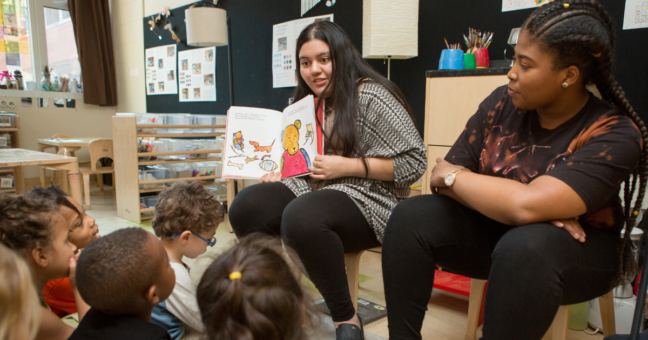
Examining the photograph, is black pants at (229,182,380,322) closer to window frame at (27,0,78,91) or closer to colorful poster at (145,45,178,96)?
colorful poster at (145,45,178,96)

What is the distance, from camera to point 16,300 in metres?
0.59

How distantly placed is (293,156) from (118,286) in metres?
0.78

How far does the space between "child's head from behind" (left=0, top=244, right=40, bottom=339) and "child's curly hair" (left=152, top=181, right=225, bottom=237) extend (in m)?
0.81

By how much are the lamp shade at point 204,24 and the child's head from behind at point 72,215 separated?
2.18 metres

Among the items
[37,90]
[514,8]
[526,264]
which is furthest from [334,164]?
[37,90]

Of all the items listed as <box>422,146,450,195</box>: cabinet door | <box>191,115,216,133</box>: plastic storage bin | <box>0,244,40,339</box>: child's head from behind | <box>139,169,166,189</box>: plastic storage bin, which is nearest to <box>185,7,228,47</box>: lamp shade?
<box>191,115,216,133</box>: plastic storage bin

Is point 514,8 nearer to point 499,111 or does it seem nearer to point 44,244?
point 499,111

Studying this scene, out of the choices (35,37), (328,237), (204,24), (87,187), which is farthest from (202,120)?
(35,37)

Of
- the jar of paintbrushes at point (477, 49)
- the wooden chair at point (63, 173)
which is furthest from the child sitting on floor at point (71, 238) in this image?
the wooden chair at point (63, 173)

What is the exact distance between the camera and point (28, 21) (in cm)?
511

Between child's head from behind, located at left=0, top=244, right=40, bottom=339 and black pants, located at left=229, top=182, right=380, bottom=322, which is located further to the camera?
black pants, located at left=229, top=182, right=380, bottom=322

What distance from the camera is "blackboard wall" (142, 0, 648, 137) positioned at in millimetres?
1919

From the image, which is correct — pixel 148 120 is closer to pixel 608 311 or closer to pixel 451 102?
pixel 451 102

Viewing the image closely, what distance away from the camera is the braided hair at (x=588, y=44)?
87 cm
